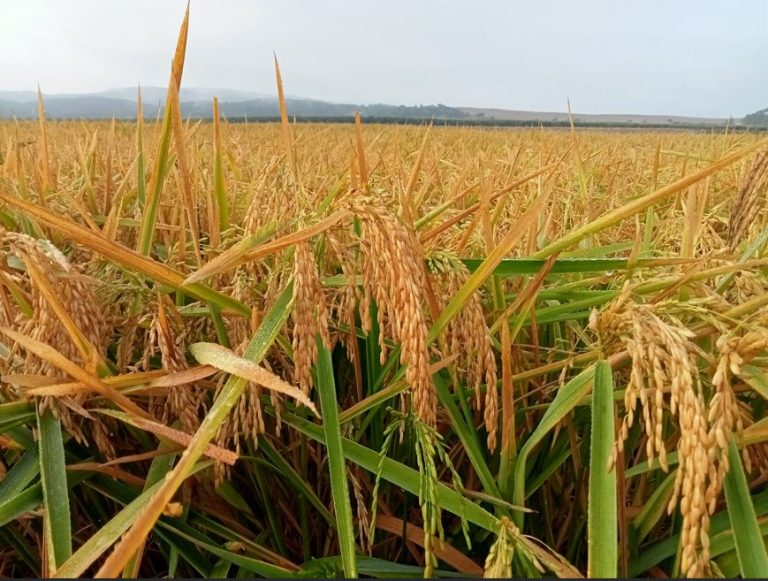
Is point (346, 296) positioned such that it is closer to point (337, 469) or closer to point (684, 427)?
point (337, 469)

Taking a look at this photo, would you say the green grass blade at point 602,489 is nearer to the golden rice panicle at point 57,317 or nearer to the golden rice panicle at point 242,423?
the golden rice panicle at point 242,423

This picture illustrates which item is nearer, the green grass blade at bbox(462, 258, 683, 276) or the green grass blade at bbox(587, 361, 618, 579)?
the green grass blade at bbox(587, 361, 618, 579)

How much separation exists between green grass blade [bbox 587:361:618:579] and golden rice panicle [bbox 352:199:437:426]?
17 cm

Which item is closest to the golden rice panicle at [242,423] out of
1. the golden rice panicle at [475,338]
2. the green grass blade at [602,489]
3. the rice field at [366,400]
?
the rice field at [366,400]

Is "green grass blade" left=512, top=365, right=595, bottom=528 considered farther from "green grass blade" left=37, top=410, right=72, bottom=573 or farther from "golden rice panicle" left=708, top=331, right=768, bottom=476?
"green grass blade" left=37, top=410, right=72, bottom=573

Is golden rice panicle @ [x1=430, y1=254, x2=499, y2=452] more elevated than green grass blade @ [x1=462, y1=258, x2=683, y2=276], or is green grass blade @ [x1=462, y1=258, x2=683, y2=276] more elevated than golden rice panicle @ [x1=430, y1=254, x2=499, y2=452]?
green grass blade @ [x1=462, y1=258, x2=683, y2=276]

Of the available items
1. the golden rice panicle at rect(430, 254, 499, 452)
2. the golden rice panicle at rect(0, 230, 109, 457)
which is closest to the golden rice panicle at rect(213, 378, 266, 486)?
the golden rice panicle at rect(0, 230, 109, 457)

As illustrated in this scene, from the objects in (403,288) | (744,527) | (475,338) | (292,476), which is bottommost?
(292,476)

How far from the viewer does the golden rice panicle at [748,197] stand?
97 cm

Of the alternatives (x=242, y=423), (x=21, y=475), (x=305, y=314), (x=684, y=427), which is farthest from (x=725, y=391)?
(x=21, y=475)

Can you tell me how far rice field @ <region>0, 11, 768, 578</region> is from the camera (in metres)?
0.54

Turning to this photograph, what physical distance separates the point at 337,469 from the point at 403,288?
9.6 inches

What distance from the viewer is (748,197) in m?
0.98

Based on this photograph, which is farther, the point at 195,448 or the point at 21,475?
the point at 21,475
